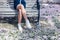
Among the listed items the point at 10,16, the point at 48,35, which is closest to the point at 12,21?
the point at 10,16

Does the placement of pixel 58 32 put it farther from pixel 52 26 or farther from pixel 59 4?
pixel 59 4

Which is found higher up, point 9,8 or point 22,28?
point 9,8

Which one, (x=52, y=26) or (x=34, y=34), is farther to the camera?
(x=52, y=26)

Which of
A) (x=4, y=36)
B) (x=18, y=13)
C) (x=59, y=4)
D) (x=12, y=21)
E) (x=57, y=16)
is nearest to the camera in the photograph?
(x=4, y=36)

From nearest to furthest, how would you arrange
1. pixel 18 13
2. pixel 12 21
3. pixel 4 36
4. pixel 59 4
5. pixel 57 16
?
pixel 4 36
pixel 18 13
pixel 12 21
pixel 57 16
pixel 59 4

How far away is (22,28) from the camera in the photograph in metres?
5.90

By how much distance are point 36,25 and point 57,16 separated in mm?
1085

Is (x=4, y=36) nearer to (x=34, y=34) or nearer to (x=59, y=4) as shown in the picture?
(x=34, y=34)

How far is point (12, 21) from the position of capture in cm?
627

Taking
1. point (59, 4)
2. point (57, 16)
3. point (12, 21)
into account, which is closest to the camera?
point (12, 21)

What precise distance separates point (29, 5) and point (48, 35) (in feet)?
4.14

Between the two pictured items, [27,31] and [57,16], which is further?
[57,16]

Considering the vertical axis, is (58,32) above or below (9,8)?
below

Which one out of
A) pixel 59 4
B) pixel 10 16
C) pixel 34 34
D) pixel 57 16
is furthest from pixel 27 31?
pixel 59 4
